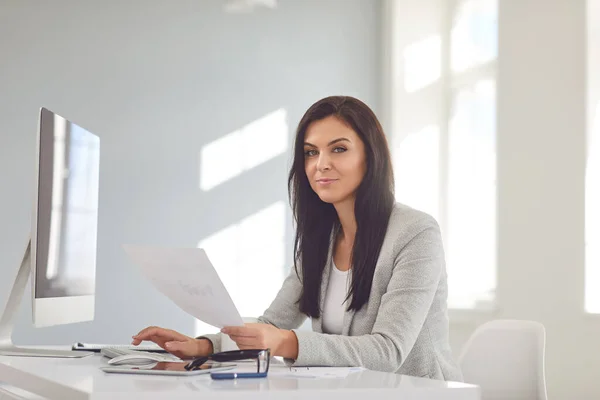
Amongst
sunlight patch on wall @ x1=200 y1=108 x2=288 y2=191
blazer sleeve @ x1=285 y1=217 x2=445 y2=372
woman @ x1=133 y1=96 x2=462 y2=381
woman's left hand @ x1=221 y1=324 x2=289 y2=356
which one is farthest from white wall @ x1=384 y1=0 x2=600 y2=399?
woman's left hand @ x1=221 y1=324 x2=289 y2=356

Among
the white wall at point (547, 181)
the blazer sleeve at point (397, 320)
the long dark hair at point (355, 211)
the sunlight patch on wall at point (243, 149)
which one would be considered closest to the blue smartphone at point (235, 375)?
the blazer sleeve at point (397, 320)

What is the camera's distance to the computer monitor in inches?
83.5

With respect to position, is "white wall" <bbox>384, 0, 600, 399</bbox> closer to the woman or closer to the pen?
the woman

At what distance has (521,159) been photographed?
451 cm

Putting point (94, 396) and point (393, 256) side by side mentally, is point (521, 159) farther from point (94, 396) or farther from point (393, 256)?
point (94, 396)

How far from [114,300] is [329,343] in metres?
3.21

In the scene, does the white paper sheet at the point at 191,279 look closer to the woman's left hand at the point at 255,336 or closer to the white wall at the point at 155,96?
the woman's left hand at the point at 255,336

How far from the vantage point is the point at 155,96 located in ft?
16.4

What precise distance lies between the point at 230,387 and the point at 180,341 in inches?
27.9

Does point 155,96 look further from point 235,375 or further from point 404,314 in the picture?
point 235,375

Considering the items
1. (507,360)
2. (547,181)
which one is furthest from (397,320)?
(547,181)

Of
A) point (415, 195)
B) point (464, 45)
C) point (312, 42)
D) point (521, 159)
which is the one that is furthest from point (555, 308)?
point (312, 42)

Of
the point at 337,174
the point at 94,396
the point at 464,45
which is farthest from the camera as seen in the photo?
the point at 464,45

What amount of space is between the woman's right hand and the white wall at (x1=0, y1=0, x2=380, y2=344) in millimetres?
2786
